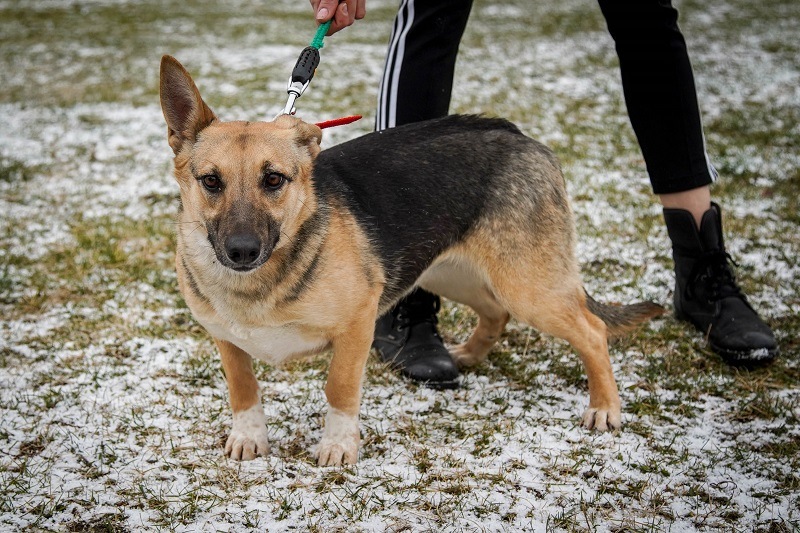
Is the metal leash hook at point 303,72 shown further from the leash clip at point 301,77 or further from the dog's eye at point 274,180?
the dog's eye at point 274,180

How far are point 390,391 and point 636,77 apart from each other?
198cm

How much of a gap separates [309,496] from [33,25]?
45.5ft

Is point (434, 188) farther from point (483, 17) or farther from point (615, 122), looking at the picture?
point (483, 17)

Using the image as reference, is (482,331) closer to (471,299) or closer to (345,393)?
(471,299)

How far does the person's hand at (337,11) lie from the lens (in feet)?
9.86

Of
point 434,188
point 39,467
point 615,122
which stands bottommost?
point 39,467

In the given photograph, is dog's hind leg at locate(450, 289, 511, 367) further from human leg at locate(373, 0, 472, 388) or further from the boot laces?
the boot laces

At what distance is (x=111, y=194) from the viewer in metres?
5.82

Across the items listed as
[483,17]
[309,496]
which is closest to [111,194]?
[309,496]

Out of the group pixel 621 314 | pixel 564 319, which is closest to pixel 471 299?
pixel 564 319

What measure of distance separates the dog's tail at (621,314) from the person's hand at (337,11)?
1649mm

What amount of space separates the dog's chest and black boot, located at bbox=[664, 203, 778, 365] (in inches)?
79.9

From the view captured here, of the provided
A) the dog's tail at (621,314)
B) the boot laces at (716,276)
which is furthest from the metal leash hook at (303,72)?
the boot laces at (716,276)

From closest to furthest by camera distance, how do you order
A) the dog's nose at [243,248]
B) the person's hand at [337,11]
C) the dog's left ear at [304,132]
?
the dog's nose at [243,248] → the dog's left ear at [304,132] → the person's hand at [337,11]
